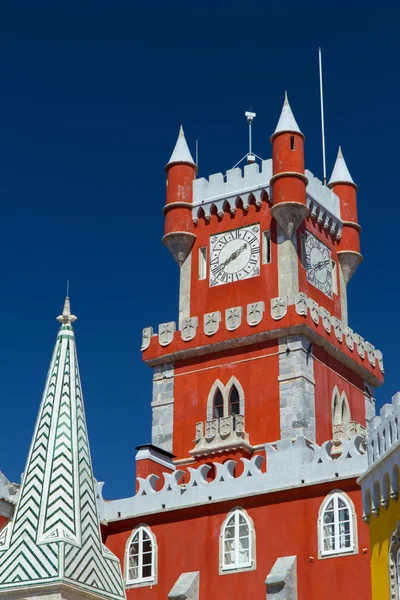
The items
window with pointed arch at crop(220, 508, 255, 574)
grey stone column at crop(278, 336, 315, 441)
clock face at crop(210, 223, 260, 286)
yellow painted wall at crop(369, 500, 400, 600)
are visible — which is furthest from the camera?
clock face at crop(210, 223, 260, 286)

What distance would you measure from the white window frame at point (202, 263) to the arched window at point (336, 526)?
13.6 metres

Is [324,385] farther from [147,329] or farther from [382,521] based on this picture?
[382,521]

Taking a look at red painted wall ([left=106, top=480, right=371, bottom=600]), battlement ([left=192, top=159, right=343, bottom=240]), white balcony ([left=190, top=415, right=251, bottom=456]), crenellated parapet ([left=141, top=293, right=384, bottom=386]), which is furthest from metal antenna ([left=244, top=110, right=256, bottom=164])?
red painted wall ([left=106, top=480, right=371, bottom=600])

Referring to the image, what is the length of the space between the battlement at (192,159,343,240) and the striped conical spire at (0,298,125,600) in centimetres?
1842

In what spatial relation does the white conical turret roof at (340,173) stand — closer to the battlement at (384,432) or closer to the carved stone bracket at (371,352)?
the carved stone bracket at (371,352)

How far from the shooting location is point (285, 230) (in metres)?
42.0

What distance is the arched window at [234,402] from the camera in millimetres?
40281

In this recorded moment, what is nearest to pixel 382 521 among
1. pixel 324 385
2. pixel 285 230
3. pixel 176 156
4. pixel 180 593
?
pixel 180 593

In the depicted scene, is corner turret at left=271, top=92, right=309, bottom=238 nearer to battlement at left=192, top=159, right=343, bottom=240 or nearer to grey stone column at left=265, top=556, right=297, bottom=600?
battlement at left=192, top=159, right=343, bottom=240

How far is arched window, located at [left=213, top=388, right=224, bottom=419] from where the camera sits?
40.5m

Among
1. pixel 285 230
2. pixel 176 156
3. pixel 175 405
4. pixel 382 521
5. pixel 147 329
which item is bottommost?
pixel 382 521

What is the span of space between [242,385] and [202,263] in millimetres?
5739

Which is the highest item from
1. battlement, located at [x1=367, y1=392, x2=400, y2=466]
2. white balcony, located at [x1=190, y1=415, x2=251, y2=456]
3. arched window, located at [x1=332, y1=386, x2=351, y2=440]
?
arched window, located at [x1=332, y1=386, x2=351, y2=440]

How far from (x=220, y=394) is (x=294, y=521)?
9.03m
